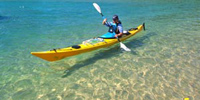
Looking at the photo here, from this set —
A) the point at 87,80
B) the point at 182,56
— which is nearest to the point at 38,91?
the point at 87,80

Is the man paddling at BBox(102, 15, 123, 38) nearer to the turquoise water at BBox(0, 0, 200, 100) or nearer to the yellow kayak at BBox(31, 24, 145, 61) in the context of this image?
the yellow kayak at BBox(31, 24, 145, 61)

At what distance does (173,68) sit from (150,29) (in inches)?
280

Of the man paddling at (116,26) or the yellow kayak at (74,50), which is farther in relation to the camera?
the man paddling at (116,26)

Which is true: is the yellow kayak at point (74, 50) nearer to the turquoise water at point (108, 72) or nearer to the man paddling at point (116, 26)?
the man paddling at point (116, 26)

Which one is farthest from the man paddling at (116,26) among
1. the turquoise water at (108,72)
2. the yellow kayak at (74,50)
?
the turquoise water at (108,72)

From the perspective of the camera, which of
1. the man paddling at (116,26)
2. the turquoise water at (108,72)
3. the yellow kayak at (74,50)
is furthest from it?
the man paddling at (116,26)

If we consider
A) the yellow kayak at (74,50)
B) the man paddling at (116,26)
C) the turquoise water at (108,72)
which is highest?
the man paddling at (116,26)

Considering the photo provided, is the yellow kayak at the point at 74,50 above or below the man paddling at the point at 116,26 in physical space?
below

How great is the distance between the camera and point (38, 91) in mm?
5887

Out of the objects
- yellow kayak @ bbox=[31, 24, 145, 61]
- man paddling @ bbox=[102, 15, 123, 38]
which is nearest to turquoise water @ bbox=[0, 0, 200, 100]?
yellow kayak @ bbox=[31, 24, 145, 61]

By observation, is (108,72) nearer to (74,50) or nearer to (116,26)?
(74,50)

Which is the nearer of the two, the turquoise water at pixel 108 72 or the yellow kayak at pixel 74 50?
the turquoise water at pixel 108 72

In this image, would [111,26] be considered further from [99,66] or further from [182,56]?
[182,56]

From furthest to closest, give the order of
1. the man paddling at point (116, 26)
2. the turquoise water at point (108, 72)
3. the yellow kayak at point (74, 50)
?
the man paddling at point (116, 26)
the yellow kayak at point (74, 50)
the turquoise water at point (108, 72)
